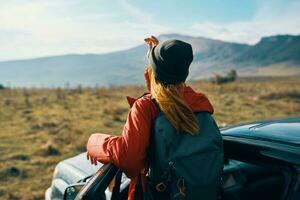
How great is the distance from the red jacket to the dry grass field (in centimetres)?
574

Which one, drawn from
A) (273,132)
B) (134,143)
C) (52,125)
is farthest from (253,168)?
(52,125)

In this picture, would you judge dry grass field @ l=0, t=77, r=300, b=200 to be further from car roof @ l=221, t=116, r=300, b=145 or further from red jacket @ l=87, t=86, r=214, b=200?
red jacket @ l=87, t=86, r=214, b=200

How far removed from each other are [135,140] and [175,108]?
0.27m

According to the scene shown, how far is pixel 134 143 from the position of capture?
2.71m

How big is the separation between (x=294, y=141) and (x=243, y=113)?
17.2 m

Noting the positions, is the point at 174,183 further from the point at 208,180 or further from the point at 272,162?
the point at 272,162

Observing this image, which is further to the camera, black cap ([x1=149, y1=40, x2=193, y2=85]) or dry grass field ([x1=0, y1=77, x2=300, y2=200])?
dry grass field ([x1=0, y1=77, x2=300, y2=200])

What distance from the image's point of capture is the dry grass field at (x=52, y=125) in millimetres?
9594

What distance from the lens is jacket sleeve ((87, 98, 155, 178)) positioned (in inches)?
107

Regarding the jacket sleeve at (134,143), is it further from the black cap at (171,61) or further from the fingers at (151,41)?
the fingers at (151,41)

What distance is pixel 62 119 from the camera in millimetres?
17344

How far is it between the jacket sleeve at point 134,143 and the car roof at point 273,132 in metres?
0.81

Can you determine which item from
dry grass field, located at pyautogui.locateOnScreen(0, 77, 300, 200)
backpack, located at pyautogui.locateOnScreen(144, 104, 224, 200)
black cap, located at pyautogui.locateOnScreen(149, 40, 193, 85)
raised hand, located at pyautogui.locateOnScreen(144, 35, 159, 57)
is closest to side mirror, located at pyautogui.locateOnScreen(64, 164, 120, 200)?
backpack, located at pyautogui.locateOnScreen(144, 104, 224, 200)

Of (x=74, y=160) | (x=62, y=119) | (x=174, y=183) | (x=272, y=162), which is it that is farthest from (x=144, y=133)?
(x=62, y=119)
